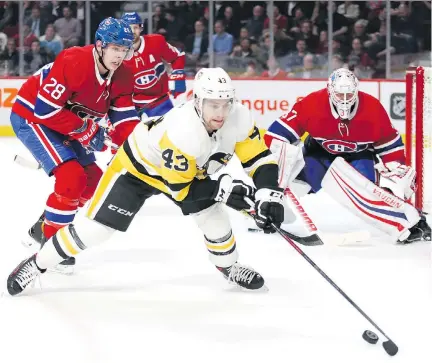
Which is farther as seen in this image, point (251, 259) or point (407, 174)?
point (407, 174)

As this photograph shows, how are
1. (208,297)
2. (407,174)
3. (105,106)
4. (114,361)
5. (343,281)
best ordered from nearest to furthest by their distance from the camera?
(114,361) < (208,297) < (343,281) < (105,106) < (407,174)

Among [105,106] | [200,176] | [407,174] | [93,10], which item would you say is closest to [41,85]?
[105,106]

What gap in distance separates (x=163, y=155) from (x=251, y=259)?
A: 1208mm

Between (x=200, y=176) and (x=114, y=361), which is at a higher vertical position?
(x=200, y=176)

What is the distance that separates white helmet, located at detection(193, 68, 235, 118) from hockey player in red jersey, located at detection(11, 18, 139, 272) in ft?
2.49

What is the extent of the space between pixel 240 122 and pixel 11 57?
6.42 m

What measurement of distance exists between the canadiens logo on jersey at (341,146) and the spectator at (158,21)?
16.1ft

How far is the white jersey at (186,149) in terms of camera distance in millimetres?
2982

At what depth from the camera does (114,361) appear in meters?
2.66

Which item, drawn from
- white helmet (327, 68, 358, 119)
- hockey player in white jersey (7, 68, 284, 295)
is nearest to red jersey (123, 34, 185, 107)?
white helmet (327, 68, 358, 119)

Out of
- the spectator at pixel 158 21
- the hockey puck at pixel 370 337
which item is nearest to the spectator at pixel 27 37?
the spectator at pixel 158 21

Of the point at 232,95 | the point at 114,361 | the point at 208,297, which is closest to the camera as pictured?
the point at 114,361

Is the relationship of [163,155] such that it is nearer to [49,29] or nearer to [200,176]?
[200,176]

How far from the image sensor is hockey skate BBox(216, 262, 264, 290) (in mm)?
3451
